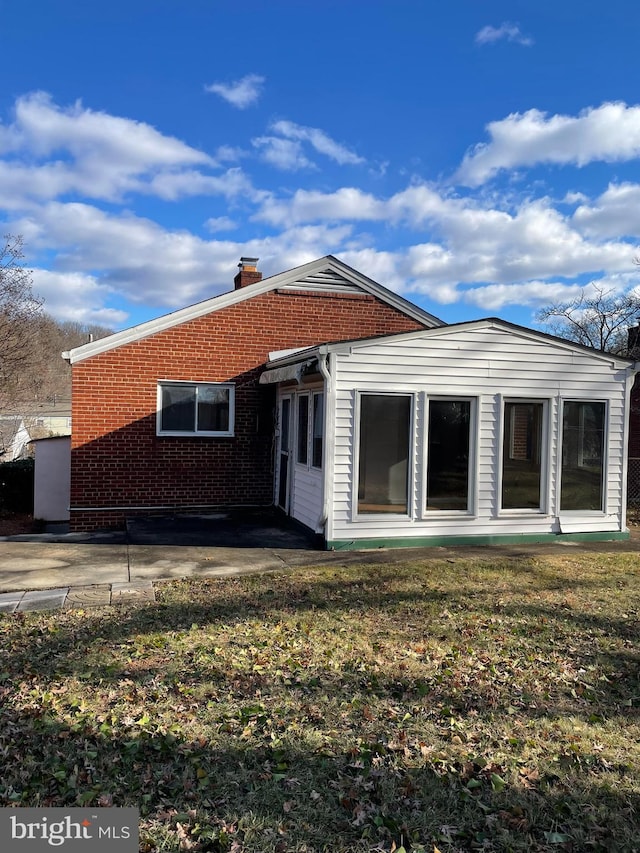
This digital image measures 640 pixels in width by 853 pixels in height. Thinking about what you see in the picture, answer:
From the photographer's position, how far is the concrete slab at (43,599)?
6.10 m

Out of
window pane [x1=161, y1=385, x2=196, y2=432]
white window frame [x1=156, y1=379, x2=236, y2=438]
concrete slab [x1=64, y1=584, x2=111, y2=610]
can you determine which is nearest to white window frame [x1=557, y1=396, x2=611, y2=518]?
white window frame [x1=156, y1=379, x2=236, y2=438]

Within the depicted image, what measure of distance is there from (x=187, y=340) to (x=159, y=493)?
280cm

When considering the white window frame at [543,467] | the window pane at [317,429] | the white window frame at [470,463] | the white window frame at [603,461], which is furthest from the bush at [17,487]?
the white window frame at [603,461]

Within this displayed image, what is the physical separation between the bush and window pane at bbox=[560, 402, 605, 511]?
1210 centimetres

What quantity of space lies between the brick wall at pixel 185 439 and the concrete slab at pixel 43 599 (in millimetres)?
4495

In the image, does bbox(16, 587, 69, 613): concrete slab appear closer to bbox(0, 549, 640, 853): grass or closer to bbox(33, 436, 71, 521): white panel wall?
bbox(0, 549, 640, 853): grass

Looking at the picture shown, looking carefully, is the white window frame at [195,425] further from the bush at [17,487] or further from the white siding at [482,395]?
the bush at [17,487]

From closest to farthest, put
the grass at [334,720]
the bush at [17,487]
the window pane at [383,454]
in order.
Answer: the grass at [334,720]
the window pane at [383,454]
the bush at [17,487]

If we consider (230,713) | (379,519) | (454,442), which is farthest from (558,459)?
(230,713)

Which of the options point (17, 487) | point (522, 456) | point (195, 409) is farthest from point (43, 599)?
point (17, 487)

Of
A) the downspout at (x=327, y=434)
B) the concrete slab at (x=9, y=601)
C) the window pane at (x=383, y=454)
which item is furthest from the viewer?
the window pane at (x=383, y=454)

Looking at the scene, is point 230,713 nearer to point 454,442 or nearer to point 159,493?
point 454,442

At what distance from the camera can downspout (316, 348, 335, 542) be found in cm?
857

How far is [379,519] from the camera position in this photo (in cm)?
901
